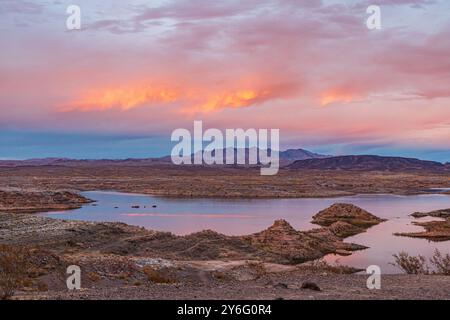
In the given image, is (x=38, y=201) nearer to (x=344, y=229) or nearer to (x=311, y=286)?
(x=344, y=229)

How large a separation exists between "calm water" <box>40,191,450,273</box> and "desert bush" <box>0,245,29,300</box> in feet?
56.2

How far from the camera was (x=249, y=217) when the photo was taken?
55156mm

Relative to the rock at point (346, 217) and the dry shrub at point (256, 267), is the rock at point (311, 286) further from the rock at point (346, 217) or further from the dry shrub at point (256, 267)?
the rock at point (346, 217)

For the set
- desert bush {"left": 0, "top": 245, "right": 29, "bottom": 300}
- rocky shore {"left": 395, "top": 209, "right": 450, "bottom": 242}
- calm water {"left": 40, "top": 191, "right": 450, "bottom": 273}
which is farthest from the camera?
rocky shore {"left": 395, "top": 209, "right": 450, "bottom": 242}

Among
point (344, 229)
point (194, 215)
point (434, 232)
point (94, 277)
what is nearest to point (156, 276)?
point (94, 277)

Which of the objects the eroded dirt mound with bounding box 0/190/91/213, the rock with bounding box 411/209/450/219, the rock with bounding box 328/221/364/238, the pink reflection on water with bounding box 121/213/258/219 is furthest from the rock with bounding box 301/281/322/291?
the eroded dirt mound with bounding box 0/190/91/213

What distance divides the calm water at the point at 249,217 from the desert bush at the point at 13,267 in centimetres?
1712

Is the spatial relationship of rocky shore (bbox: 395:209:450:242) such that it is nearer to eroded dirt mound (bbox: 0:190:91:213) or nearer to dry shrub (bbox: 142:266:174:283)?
dry shrub (bbox: 142:266:174:283)

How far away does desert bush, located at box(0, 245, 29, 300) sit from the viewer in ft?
49.8

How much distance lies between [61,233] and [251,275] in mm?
15031

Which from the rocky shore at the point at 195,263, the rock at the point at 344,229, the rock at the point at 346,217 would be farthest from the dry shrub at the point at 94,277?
the rock at the point at 346,217

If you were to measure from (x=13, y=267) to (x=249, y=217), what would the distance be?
127ft
